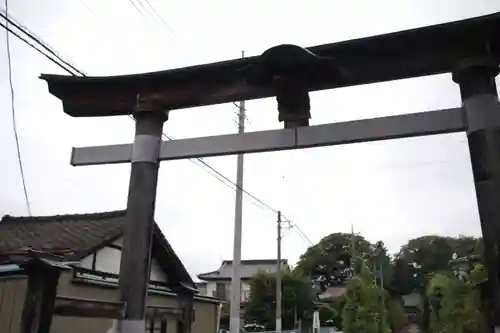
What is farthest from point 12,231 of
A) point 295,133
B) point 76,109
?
point 295,133

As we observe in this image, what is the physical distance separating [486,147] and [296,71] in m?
2.10

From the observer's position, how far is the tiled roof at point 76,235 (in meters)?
9.99

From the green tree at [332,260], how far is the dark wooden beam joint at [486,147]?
5025 cm

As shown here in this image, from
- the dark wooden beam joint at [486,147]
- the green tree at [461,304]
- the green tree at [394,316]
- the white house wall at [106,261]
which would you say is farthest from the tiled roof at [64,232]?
the green tree at [394,316]

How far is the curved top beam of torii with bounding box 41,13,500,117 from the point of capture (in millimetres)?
4641

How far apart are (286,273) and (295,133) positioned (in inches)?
1145

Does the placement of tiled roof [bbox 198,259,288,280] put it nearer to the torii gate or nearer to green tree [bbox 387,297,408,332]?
green tree [bbox 387,297,408,332]

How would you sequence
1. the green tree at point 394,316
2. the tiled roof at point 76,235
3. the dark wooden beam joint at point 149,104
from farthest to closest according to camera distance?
the green tree at point 394,316, the tiled roof at point 76,235, the dark wooden beam joint at point 149,104

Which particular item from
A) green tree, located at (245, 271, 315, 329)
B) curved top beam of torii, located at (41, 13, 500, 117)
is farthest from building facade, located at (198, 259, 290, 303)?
curved top beam of torii, located at (41, 13, 500, 117)

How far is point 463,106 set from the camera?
461 cm

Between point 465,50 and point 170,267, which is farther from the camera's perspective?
point 170,267

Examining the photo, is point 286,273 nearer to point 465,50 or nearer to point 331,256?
point 331,256

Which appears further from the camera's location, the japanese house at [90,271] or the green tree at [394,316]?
the green tree at [394,316]

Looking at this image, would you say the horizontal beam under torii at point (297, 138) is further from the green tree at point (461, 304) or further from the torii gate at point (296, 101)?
the green tree at point (461, 304)
